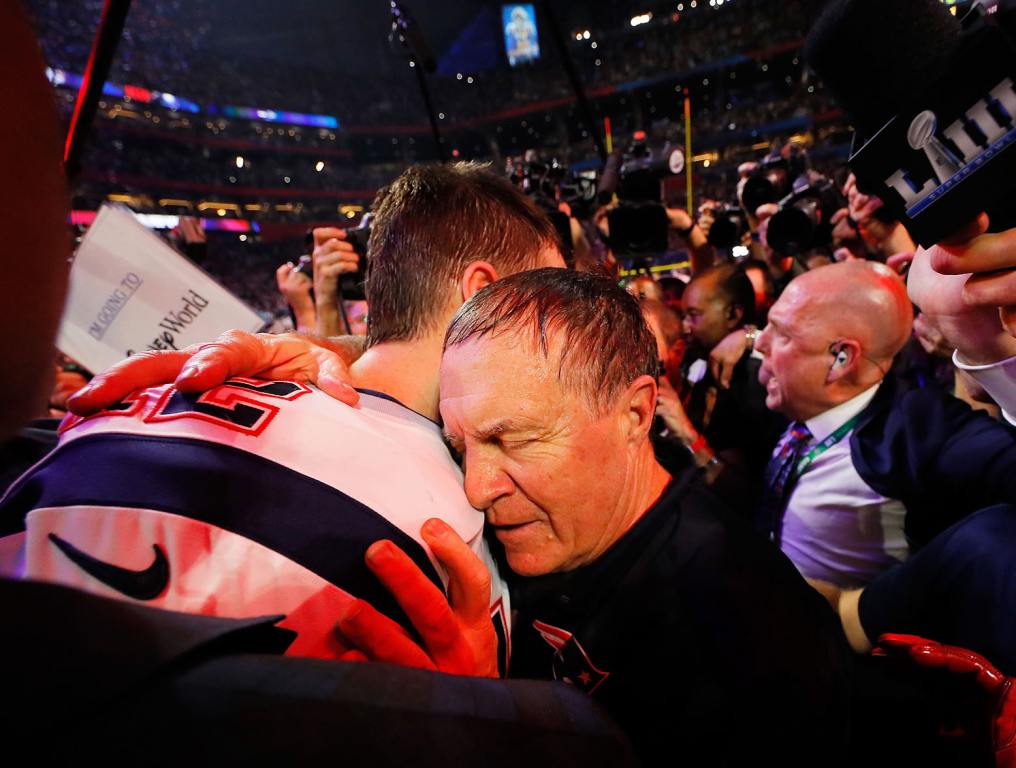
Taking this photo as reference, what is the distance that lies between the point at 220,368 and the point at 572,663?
1.00 m

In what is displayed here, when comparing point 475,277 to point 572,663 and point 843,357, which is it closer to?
point 572,663

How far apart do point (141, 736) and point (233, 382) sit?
0.78 meters

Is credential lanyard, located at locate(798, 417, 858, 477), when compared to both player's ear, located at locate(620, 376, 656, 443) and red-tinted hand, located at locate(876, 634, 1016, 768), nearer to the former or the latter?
red-tinted hand, located at locate(876, 634, 1016, 768)

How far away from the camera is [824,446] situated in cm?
262

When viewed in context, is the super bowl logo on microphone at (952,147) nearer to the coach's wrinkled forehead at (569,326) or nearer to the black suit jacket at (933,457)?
the coach's wrinkled forehead at (569,326)

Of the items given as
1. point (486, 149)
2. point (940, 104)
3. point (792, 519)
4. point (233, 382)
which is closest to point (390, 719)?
point (233, 382)

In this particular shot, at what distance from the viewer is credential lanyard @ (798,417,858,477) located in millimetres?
2565

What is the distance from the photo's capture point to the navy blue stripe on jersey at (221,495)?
2.41ft

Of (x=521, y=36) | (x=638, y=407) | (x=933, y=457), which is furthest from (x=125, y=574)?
(x=521, y=36)

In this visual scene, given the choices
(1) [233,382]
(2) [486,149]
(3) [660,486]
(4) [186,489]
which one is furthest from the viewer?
(2) [486,149]

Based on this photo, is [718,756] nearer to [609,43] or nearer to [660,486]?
[660,486]

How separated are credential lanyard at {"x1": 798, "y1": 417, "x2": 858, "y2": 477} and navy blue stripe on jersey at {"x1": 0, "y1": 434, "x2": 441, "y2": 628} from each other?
2.50 m

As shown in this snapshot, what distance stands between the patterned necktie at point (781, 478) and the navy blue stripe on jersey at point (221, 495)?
8.14 ft

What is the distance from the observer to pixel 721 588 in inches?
42.6
